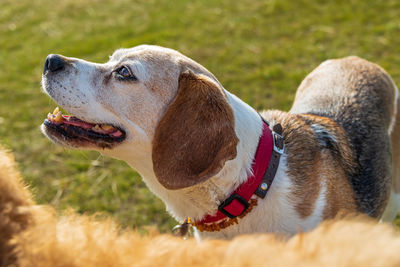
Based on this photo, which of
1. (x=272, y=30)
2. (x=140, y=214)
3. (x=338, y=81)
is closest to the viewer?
(x=338, y=81)

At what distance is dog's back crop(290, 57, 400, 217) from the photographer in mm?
3387

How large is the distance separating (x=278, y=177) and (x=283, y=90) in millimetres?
3353

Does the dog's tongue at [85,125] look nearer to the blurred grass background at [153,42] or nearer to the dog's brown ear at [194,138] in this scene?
the dog's brown ear at [194,138]

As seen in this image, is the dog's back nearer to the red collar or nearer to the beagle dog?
the beagle dog

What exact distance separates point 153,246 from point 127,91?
5.59 ft

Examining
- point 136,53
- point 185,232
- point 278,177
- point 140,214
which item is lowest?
point 140,214

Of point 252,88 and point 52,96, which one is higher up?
point 52,96

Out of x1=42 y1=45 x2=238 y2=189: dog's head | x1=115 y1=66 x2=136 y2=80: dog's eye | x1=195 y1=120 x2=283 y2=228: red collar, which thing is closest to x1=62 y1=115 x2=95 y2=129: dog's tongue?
x1=42 y1=45 x2=238 y2=189: dog's head

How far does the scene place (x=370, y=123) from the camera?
3.57 meters

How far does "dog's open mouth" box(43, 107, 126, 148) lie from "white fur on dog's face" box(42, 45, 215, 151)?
0.03 metres

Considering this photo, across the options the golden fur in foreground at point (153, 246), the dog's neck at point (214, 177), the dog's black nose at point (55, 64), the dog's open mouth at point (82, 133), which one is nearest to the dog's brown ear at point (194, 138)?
the dog's neck at point (214, 177)

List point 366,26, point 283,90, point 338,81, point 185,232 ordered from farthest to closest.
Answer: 1. point 366,26
2. point 283,90
3. point 338,81
4. point 185,232

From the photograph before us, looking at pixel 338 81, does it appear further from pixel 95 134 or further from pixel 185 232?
pixel 95 134

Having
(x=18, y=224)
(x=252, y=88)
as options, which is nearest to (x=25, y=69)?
(x=252, y=88)
